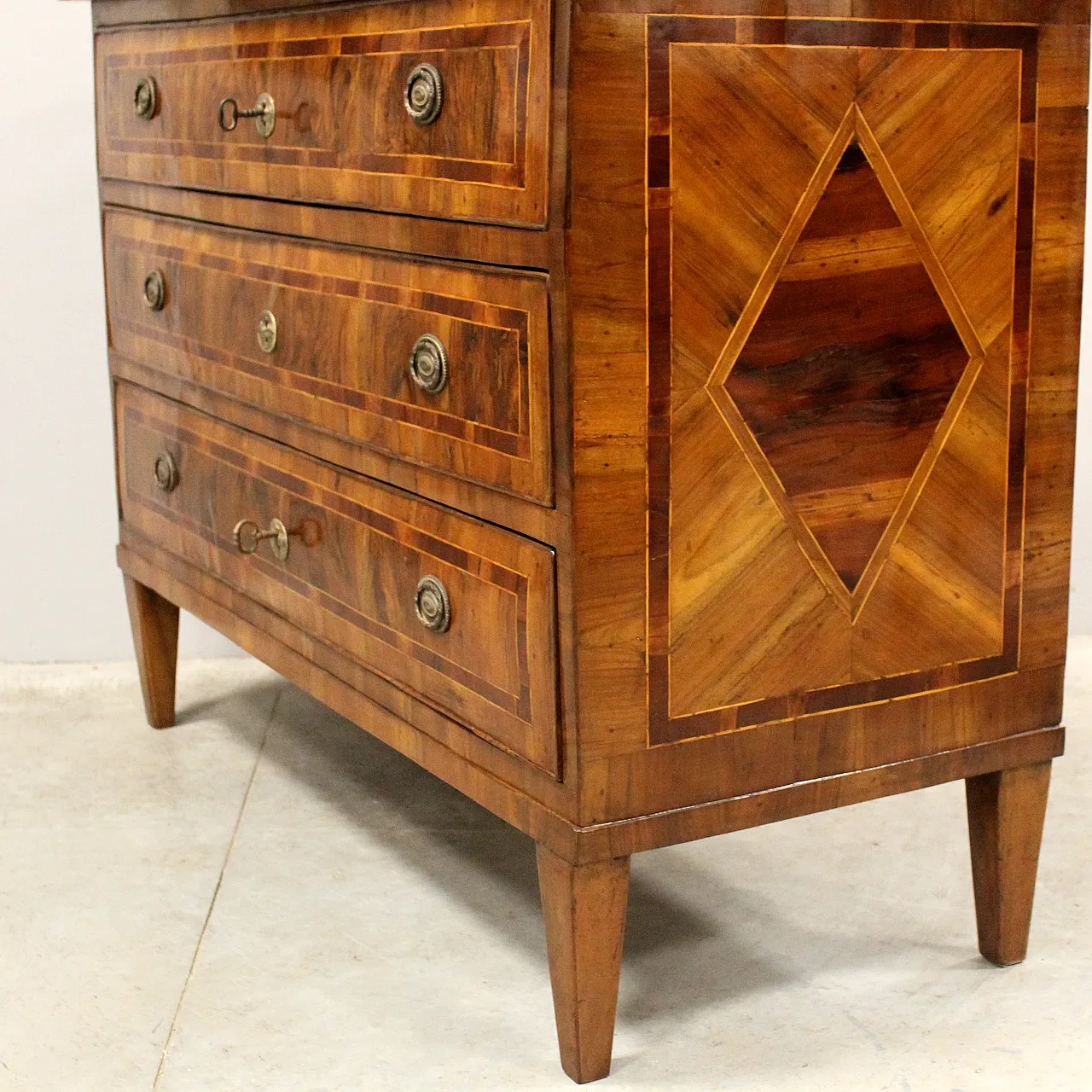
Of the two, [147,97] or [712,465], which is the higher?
[147,97]

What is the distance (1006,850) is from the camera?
204 cm

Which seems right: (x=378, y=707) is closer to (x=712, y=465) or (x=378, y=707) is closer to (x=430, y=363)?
(x=430, y=363)

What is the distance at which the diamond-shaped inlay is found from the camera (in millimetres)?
1751

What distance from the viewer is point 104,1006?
2061 mm

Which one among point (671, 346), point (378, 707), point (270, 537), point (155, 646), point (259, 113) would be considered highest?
point (259, 113)

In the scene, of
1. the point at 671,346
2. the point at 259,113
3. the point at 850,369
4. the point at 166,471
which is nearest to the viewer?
the point at 671,346

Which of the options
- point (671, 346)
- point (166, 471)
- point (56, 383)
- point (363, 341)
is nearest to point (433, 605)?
point (363, 341)

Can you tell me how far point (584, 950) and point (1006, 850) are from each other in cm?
55

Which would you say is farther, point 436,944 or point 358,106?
point 436,944

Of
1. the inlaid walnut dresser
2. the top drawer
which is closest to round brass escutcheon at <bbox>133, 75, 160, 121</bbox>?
the top drawer

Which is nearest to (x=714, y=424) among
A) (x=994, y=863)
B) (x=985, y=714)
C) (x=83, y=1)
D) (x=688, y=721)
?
(x=688, y=721)

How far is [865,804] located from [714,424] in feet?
3.40

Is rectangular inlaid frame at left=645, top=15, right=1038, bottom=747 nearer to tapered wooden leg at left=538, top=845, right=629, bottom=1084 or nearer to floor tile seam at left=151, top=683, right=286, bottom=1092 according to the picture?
tapered wooden leg at left=538, top=845, right=629, bottom=1084

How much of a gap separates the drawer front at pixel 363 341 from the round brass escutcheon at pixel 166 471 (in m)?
0.14
